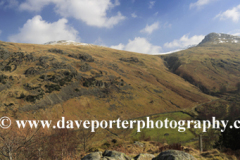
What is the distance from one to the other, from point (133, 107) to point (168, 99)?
47560mm

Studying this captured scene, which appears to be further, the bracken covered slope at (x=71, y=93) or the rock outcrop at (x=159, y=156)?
the bracken covered slope at (x=71, y=93)

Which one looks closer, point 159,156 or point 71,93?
point 159,156

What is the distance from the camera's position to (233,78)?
193 metres

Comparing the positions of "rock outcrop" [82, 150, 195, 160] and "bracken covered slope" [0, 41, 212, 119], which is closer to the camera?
"rock outcrop" [82, 150, 195, 160]

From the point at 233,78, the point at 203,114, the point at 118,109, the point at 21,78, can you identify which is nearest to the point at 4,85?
the point at 21,78

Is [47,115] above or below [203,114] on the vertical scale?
above

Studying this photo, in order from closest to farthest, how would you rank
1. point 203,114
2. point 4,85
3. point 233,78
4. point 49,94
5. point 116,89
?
point 4,85 → point 49,94 → point 203,114 → point 116,89 → point 233,78

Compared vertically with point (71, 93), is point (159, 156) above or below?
above

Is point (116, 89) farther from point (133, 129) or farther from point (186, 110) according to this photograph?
point (186, 110)

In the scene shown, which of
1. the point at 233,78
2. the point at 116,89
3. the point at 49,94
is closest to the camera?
the point at 49,94

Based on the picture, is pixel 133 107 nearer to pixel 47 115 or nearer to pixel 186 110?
pixel 186 110

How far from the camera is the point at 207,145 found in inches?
2336

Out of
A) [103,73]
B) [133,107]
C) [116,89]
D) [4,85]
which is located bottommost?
[133,107]

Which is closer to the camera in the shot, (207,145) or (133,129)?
(207,145)
